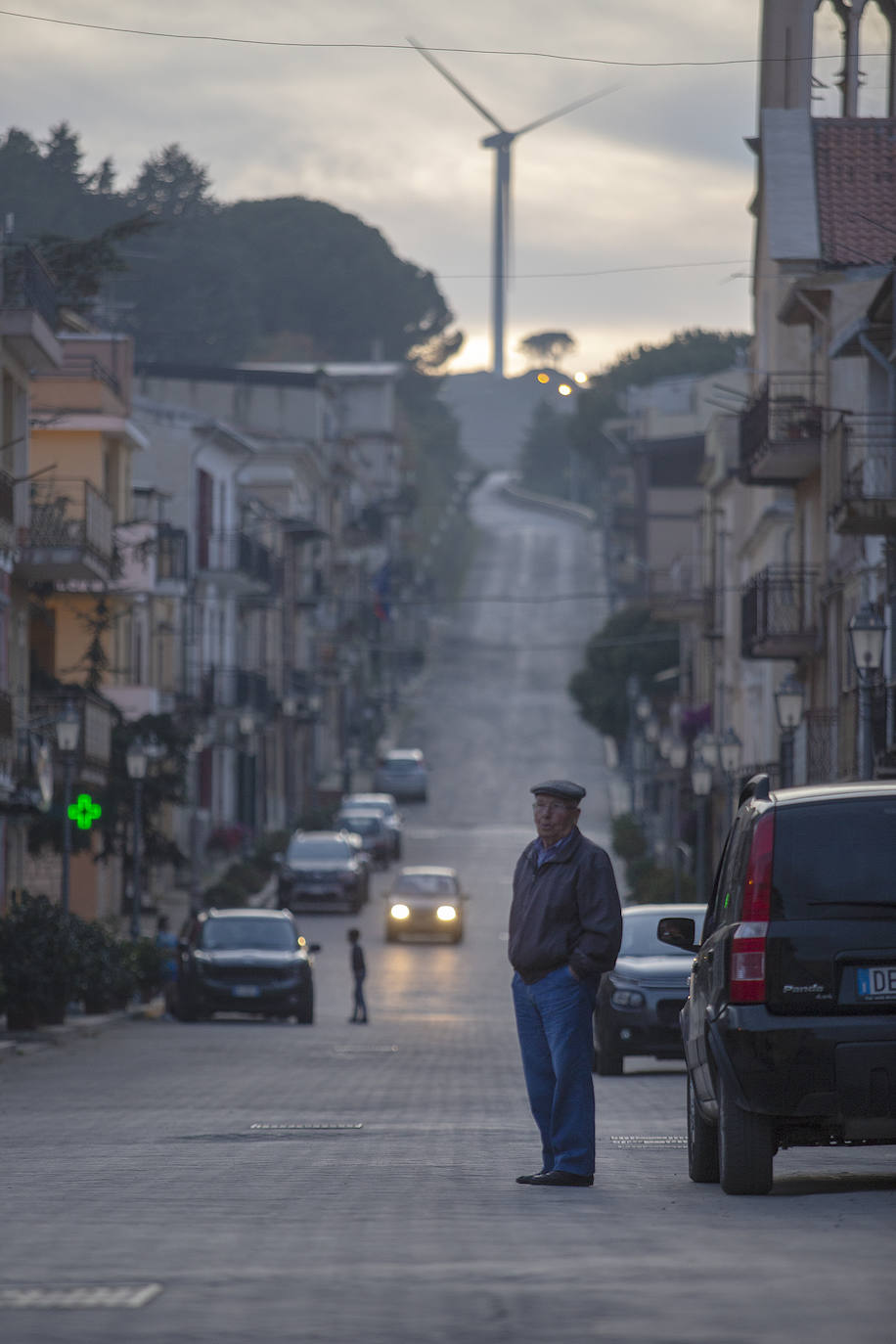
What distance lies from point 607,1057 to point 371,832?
43729 mm

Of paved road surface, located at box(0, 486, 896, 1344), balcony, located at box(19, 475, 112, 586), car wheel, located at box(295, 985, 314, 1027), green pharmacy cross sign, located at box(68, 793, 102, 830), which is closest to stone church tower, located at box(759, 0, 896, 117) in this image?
balcony, located at box(19, 475, 112, 586)

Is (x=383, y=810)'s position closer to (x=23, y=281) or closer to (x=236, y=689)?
(x=236, y=689)

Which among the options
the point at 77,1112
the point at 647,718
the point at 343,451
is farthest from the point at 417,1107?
the point at 343,451

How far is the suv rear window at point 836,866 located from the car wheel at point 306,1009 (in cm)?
2274

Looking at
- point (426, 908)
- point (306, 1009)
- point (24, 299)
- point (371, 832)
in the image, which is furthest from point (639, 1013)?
point (371, 832)

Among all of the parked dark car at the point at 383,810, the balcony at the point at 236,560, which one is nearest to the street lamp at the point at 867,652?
the parked dark car at the point at 383,810

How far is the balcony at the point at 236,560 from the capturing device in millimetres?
69125

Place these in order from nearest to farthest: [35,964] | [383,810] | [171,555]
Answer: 1. [35,964]
2. [171,555]
3. [383,810]

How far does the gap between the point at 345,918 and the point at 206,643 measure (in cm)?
1799

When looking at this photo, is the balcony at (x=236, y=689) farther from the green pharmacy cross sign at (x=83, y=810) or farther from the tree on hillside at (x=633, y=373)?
the tree on hillside at (x=633, y=373)

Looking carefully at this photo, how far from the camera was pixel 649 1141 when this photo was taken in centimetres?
1387

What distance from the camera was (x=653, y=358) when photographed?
5074 inches

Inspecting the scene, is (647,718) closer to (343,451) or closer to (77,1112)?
(343,451)

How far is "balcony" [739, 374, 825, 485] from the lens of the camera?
4050cm
